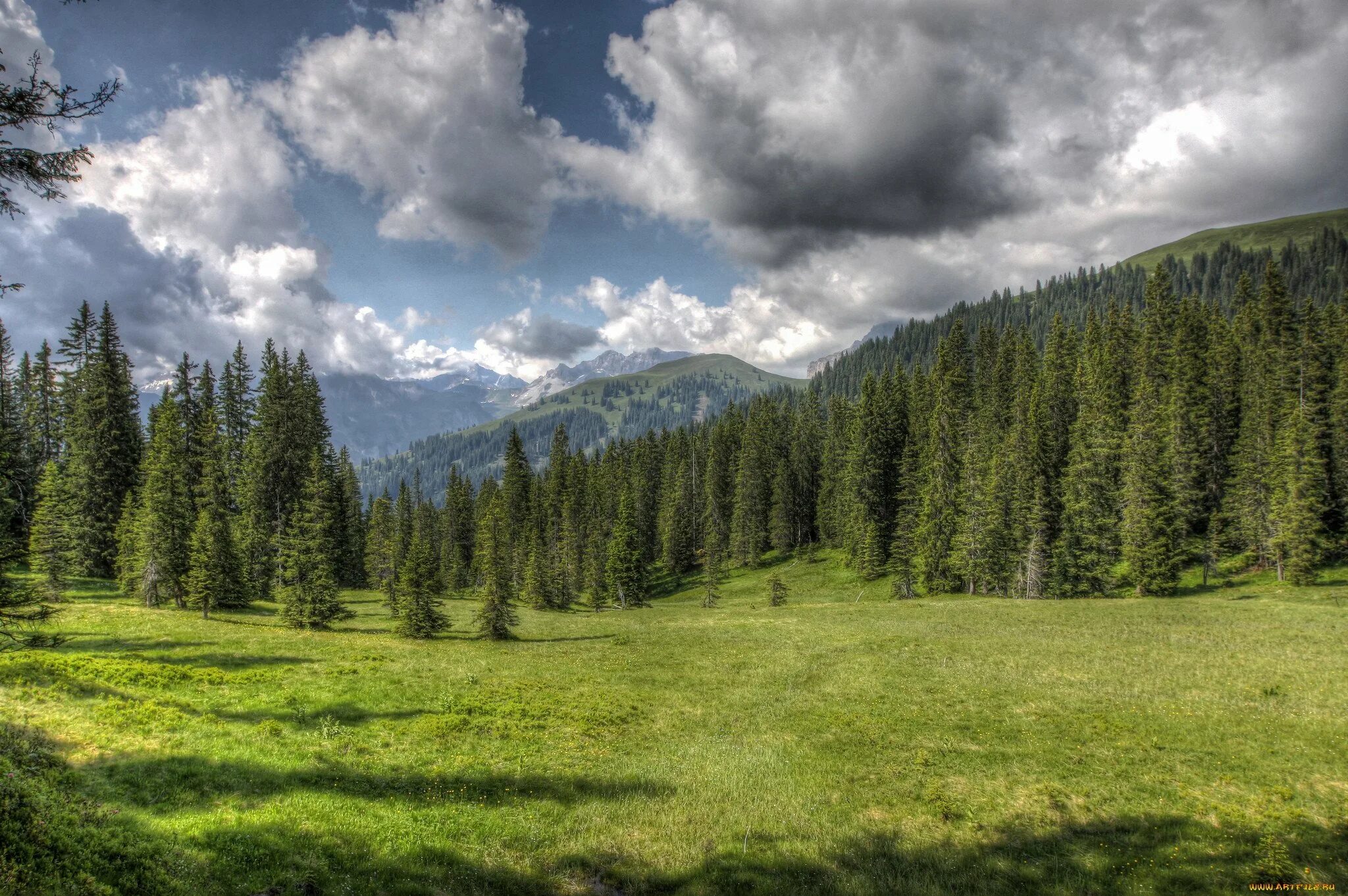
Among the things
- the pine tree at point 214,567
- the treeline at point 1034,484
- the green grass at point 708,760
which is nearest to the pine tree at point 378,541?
the treeline at point 1034,484

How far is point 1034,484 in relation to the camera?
173 feet

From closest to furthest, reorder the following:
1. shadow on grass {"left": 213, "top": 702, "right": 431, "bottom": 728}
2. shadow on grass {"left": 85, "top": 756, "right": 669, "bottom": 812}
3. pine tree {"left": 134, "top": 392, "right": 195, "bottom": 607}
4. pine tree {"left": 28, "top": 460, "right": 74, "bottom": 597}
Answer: shadow on grass {"left": 85, "top": 756, "right": 669, "bottom": 812} → shadow on grass {"left": 213, "top": 702, "right": 431, "bottom": 728} → pine tree {"left": 28, "top": 460, "right": 74, "bottom": 597} → pine tree {"left": 134, "top": 392, "right": 195, "bottom": 607}

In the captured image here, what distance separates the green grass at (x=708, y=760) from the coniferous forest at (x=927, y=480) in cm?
884

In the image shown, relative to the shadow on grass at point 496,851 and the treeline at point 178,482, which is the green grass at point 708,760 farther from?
the treeline at point 178,482

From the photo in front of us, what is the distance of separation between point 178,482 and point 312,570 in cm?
1248

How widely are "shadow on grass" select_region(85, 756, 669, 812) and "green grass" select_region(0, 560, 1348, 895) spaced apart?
84 millimetres

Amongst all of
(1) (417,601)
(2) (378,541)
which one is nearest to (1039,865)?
(1) (417,601)

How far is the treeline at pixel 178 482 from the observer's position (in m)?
35.1

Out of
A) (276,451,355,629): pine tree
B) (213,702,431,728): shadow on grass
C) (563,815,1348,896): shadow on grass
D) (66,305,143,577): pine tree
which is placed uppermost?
(66,305,143,577): pine tree

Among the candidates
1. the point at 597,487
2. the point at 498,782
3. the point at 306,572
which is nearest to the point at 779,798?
the point at 498,782

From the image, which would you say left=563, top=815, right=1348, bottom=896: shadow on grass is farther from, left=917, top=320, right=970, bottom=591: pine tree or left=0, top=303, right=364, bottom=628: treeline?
left=917, top=320, right=970, bottom=591: pine tree

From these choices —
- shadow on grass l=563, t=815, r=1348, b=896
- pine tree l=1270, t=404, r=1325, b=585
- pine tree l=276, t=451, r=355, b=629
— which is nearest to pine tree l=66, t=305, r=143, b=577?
pine tree l=276, t=451, r=355, b=629

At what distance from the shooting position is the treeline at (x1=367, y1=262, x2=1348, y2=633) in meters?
47.3

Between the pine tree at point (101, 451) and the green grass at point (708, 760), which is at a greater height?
the pine tree at point (101, 451)
